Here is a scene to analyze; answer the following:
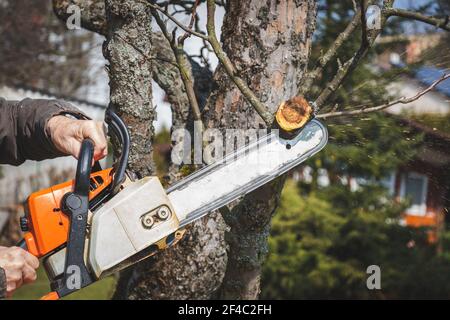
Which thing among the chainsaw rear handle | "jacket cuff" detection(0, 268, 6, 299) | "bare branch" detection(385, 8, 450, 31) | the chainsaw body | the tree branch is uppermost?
the tree branch

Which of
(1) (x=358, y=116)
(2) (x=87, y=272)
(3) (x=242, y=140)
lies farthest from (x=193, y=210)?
(1) (x=358, y=116)

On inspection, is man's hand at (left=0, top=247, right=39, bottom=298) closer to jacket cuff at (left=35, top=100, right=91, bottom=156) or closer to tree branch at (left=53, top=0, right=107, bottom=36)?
jacket cuff at (left=35, top=100, right=91, bottom=156)

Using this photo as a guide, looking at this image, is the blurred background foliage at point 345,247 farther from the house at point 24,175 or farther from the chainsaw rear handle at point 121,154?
the house at point 24,175

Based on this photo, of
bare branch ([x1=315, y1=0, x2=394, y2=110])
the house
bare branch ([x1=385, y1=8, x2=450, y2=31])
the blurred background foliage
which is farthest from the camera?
the house

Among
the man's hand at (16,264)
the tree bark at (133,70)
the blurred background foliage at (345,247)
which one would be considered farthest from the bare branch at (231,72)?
the blurred background foliage at (345,247)

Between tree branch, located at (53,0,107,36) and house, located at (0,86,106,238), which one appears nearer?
tree branch, located at (53,0,107,36)

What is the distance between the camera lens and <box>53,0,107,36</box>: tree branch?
2.68m

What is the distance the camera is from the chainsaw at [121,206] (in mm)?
1686

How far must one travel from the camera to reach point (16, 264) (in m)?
1.72

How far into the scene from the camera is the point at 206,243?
234cm

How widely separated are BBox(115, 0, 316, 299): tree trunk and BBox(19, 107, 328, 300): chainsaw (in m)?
0.36

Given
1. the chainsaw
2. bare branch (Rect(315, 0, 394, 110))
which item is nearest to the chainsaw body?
the chainsaw

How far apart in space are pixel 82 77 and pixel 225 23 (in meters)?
12.9
